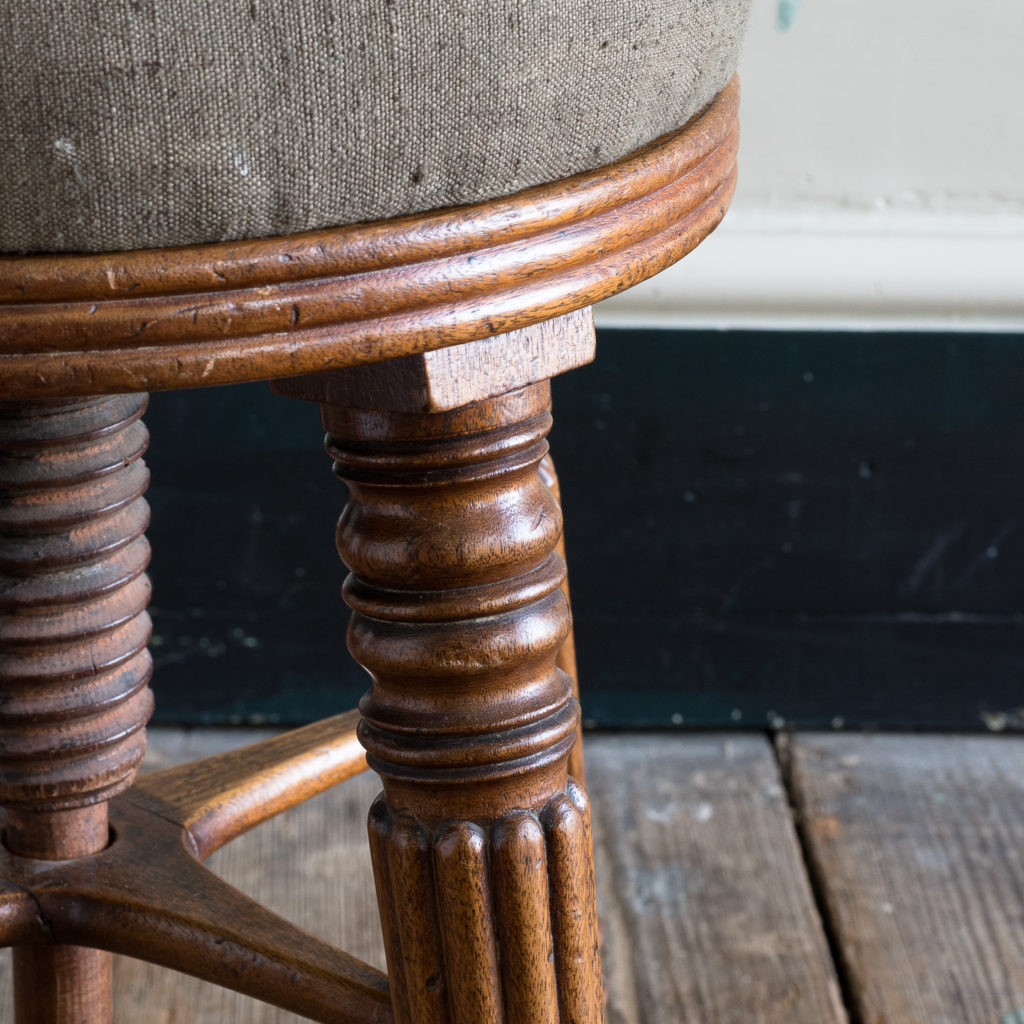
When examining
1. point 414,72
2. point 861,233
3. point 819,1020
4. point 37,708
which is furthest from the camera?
point 861,233

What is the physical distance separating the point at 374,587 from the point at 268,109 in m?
0.14

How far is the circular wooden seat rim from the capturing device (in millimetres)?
261

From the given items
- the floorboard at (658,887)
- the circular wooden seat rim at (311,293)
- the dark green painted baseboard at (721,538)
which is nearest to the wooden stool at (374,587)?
the circular wooden seat rim at (311,293)

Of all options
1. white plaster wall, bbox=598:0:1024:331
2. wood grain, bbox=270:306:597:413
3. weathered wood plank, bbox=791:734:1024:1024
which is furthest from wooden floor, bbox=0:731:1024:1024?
wood grain, bbox=270:306:597:413

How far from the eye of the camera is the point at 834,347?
0.88 metres

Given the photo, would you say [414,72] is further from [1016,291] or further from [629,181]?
[1016,291]

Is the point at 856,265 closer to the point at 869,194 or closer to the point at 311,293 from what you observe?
the point at 869,194

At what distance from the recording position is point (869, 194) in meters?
0.85

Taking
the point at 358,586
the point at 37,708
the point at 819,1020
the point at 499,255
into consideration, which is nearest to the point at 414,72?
the point at 499,255

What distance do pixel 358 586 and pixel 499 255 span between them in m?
0.11

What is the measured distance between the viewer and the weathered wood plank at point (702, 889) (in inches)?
28.5

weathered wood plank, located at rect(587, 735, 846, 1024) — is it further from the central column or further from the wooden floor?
the central column

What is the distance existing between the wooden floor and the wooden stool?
21cm

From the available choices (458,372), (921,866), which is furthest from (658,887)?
(458,372)
